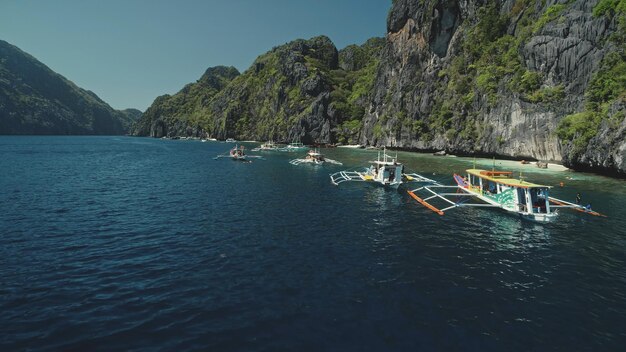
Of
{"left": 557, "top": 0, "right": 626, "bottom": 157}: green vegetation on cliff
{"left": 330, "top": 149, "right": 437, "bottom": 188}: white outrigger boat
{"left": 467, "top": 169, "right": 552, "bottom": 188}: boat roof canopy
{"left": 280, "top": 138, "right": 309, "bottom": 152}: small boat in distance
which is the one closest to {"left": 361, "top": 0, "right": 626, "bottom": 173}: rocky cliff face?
{"left": 557, "top": 0, "right": 626, "bottom": 157}: green vegetation on cliff

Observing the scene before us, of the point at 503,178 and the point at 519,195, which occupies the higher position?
the point at 503,178

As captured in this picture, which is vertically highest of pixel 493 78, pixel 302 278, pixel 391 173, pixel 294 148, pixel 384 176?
pixel 493 78

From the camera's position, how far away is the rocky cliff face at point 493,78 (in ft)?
229

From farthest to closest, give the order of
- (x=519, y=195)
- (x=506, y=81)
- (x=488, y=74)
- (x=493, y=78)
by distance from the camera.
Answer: (x=488, y=74) < (x=493, y=78) < (x=506, y=81) < (x=519, y=195)

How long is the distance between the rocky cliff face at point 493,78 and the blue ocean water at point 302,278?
4462cm

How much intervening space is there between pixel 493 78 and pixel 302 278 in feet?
324

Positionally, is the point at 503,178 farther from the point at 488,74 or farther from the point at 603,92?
the point at 488,74

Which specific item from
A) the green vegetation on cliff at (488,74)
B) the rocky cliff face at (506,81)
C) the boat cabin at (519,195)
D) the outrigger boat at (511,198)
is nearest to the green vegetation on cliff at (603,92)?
the rocky cliff face at (506,81)

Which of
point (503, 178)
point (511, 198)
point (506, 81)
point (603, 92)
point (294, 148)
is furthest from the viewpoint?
point (294, 148)

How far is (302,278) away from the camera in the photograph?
19203mm

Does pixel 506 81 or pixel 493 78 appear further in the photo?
pixel 493 78

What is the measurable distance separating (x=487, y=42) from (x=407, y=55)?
4536 centimetres

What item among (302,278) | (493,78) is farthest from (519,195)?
(493,78)

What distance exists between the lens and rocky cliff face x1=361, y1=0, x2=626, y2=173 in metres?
69.8
